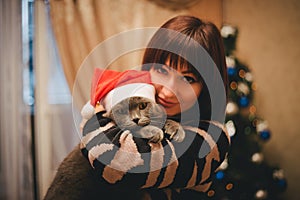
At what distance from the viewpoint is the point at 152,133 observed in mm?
771

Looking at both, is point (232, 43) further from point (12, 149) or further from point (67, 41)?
point (12, 149)

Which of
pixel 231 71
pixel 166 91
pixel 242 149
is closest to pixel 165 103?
pixel 166 91

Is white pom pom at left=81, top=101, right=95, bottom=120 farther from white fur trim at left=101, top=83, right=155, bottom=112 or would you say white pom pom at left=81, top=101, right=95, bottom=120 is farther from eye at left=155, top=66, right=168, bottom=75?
eye at left=155, top=66, right=168, bottom=75

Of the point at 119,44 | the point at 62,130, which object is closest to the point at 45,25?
the point at 119,44

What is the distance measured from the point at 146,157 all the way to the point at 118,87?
241 millimetres

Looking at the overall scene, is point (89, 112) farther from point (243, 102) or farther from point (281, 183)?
point (281, 183)

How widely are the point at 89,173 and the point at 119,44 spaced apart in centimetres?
160

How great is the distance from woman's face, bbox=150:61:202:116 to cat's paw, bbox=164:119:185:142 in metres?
0.10

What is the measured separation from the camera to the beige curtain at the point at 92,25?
7.23 feet

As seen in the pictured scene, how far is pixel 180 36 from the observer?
3.12ft

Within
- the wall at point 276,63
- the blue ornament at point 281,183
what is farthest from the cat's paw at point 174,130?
the wall at point 276,63

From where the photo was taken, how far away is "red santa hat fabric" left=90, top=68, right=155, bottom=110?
0.85 m

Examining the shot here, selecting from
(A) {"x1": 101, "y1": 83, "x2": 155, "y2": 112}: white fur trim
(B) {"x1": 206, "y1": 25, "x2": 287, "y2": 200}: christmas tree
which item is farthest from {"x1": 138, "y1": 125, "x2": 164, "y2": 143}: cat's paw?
(B) {"x1": 206, "y1": 25, "x2": 287, "y2": 200}: christmas tree

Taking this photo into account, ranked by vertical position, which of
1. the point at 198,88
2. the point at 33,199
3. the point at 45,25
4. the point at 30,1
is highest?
the point at 30,1
